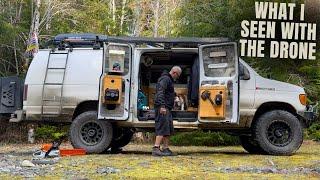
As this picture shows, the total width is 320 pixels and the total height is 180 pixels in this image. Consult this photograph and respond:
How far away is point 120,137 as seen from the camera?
39.0 ft

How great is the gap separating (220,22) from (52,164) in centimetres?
1041

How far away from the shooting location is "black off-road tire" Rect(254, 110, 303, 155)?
10.5 m

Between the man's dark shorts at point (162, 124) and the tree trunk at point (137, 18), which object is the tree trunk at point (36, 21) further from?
the man's dark shorts at point (162, 124)

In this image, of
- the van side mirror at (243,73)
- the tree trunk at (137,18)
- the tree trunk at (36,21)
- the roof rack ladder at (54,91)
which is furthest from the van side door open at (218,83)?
the tree trunk at (137,18)

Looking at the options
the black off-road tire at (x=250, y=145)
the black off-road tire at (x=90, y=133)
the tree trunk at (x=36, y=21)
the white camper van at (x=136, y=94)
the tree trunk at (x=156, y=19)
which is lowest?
the black off-road tire at (x=250, y=145)

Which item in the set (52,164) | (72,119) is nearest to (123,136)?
(72,119)

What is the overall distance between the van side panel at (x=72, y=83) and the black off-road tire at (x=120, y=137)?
3.39 feet

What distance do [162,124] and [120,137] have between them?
2076 mm

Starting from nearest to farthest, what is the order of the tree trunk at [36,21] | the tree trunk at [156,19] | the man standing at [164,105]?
1. the man standing at [164,105]
2. the tree trunk at [36,21]
3. the tree trunk at [156,19]

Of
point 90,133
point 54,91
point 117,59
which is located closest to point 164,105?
point 117,59

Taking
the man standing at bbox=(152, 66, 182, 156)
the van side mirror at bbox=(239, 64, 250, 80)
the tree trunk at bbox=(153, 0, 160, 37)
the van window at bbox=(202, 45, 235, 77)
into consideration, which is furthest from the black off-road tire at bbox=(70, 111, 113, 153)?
the tree trunk at bbox=(153, 0, 160, 37)

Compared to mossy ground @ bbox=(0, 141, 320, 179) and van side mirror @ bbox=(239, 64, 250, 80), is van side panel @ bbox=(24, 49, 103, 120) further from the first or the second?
van side mirror @ bbox=(239, 64, 250, 80)

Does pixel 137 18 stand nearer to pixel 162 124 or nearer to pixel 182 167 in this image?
pixel 162 124

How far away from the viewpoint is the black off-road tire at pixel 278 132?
10.5m
